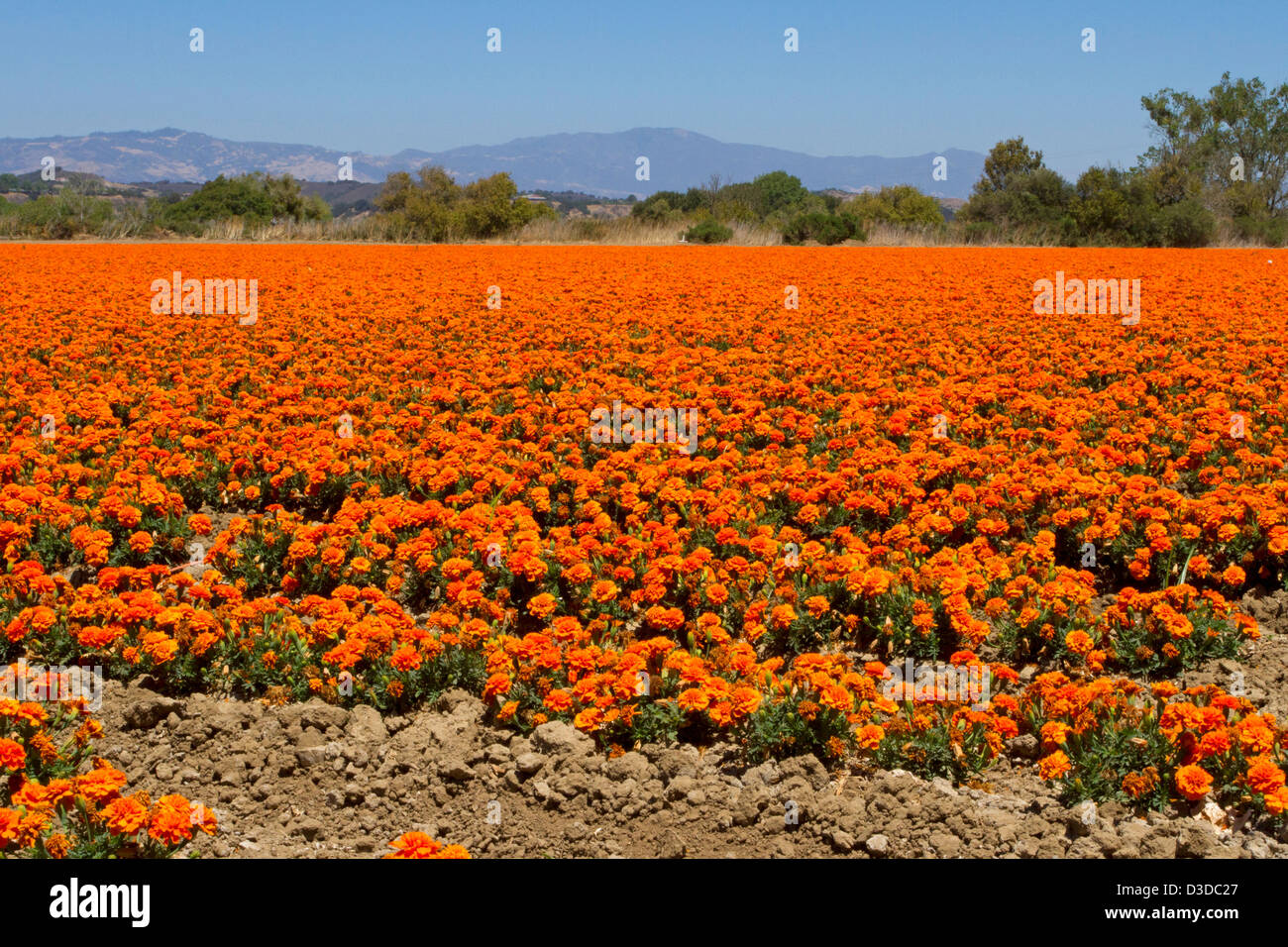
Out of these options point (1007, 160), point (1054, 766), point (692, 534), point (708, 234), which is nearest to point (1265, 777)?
point (1054, 766)

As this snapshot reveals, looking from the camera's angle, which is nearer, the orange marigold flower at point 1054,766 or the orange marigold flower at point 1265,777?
the orange marigold flower at point 1265,777

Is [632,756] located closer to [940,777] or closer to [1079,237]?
[940,777]

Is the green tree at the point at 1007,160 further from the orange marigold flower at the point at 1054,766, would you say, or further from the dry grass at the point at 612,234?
the orange marigold flower at the point at 1054,766

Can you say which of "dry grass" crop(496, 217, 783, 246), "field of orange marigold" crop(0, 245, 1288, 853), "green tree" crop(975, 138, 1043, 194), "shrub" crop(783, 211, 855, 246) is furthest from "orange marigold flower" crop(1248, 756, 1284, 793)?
"green tree" crop(975, 138, 1043, 194)

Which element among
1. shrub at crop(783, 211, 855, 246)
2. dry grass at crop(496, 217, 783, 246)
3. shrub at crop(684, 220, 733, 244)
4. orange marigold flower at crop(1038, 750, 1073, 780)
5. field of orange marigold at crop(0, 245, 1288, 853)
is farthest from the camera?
dry grass at crop(496, 217, 783, 246)

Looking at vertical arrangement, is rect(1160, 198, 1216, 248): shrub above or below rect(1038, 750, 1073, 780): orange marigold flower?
above

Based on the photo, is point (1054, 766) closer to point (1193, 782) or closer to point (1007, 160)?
point (1193, 782)

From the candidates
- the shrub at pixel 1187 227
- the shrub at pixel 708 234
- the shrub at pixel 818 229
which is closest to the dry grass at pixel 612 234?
the shrub at pixel 708 234

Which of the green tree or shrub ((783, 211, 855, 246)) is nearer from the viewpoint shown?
shrub ((783, 211, 855, 246))

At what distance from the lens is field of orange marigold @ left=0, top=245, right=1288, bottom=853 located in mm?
4453

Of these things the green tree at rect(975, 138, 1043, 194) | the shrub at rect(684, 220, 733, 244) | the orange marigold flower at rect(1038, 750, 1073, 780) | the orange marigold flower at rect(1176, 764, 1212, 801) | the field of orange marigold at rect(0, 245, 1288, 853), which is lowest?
the orange marigold flower at rect(1038, 750, 1073, 780)

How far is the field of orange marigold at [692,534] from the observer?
445 cm

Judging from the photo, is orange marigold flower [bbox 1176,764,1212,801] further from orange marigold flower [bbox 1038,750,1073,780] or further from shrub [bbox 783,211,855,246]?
shrub [bbox 783,211,855,246]

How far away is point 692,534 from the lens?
6.25 m
